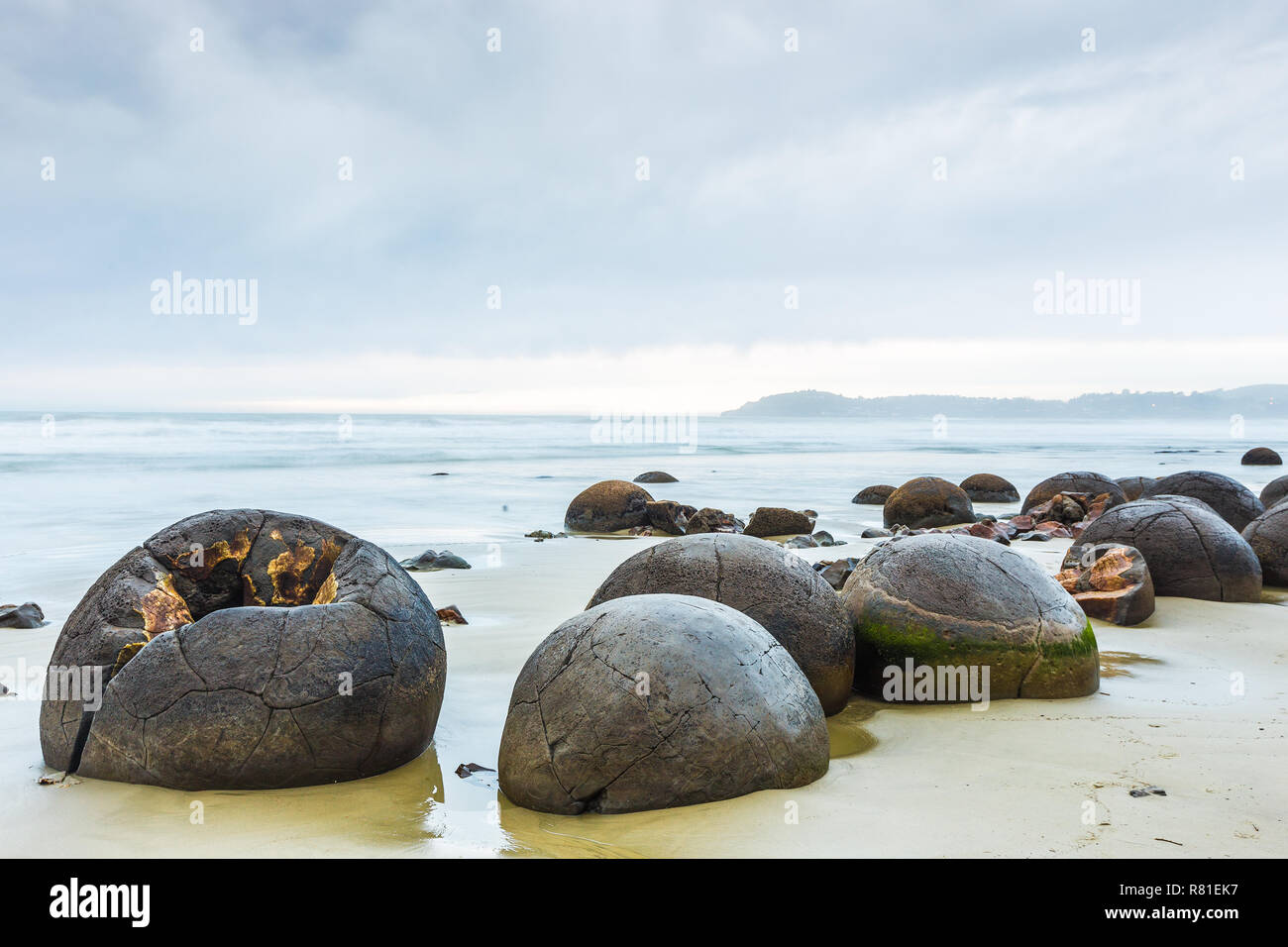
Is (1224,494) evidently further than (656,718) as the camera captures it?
Yes

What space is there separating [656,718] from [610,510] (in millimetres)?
11664

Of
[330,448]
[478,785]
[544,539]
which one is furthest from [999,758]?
[330,448]

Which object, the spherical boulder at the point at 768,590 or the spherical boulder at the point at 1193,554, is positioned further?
the spherical boulder at the point at 1193,554

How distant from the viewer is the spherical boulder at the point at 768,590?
542 centimetres

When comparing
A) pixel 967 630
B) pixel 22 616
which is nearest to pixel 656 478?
pixel 22 616

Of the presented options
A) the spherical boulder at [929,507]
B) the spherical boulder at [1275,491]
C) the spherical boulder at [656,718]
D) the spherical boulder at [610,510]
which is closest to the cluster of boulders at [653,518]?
the spherical boulder at [610,510]

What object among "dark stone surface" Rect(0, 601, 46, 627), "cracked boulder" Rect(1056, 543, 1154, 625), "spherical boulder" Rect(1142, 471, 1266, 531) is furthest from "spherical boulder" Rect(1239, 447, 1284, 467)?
"dark stone surface" Rect(0, 601, 46, 627)

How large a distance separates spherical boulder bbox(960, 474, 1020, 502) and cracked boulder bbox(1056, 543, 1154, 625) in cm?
1338

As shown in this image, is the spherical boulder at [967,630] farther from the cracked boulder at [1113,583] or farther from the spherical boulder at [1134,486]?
the spherical boulder at [1134,486]

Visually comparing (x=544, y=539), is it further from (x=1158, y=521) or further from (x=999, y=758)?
(x=999, y=758)

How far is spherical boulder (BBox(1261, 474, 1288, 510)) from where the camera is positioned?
15.5m

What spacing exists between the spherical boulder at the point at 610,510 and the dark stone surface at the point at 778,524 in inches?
72.2

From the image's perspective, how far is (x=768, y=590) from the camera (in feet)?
18.0
